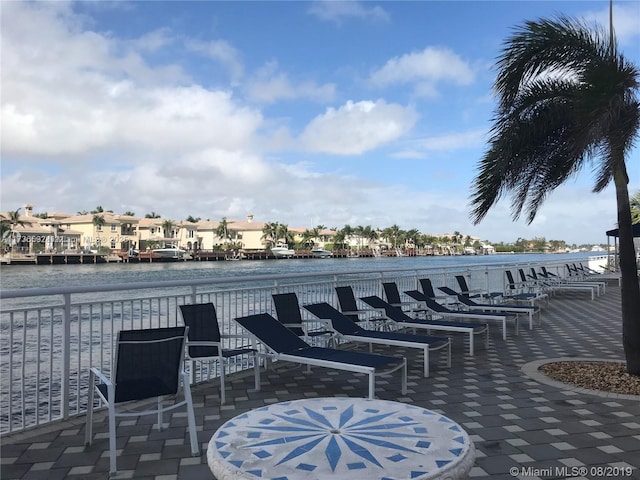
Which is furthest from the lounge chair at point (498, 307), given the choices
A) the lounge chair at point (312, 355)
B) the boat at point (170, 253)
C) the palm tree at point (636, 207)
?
the boat at point (170, 253)

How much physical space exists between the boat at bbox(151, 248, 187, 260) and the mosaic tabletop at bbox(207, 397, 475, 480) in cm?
9117

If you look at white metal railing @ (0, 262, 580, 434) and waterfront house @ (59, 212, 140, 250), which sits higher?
waterfront house @ (59, 212, 140, 250)

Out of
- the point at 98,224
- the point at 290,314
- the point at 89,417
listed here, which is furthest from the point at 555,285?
the point at 98,224

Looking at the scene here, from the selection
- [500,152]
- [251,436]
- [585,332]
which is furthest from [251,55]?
[251,436]

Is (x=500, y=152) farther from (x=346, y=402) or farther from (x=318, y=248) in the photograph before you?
(x=318, y=248)

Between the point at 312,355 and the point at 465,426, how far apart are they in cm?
169

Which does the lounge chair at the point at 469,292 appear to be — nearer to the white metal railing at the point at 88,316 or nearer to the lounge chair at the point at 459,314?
the white metal railing at the point at 88,316

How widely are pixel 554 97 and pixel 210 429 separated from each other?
533cm

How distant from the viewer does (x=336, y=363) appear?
477 centimetres

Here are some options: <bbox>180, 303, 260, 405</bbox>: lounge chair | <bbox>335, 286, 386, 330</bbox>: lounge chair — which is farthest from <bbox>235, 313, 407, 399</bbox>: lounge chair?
<bbox>335, 286, 386, 330</bbox>: lounge chair

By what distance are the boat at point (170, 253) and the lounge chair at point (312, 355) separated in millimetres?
88366

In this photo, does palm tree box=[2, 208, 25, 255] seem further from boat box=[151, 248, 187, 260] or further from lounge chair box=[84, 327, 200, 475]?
lounge chair box=[84, 327, 200, 475]

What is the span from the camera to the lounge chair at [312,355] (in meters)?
4.71

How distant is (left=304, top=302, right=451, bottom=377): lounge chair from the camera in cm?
589
